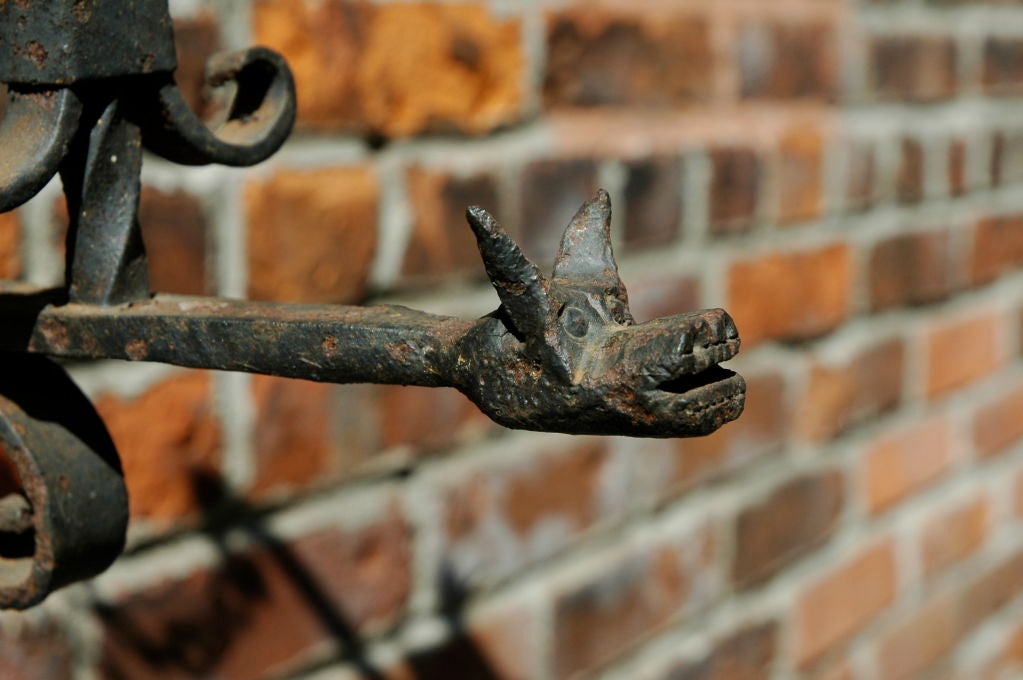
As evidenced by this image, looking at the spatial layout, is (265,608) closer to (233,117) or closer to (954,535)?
(233,117)

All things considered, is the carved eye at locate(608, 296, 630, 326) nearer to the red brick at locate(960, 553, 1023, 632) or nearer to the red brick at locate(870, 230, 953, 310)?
A: the red brick at locate(870, 230, 953, 310)

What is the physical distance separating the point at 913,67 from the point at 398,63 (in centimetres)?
55

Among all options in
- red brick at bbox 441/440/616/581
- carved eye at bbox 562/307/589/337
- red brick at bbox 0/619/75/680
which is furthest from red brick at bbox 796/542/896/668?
carved eye at bbox 562/307/589/337

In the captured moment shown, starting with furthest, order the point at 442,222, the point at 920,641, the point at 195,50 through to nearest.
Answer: the point at 920,641 < the point at 442,222 < the point at 195,50

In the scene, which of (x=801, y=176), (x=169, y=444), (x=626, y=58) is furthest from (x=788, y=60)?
(x=169, y=444)

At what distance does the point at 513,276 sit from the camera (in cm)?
28

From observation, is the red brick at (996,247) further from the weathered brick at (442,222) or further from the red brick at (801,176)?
the weathered brick at (442,222)

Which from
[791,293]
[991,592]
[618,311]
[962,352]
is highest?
[618,311]

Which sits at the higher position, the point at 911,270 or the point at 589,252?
the point at 589,252

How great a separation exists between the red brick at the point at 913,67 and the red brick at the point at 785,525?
0.30 m

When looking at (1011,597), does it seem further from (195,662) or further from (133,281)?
(133,281)

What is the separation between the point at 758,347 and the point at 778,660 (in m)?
0.23

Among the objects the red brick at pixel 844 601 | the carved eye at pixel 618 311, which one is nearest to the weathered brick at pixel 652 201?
the red brick at pixel 844 601

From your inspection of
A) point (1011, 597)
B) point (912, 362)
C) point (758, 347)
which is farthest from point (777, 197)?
point (1011, 597)
